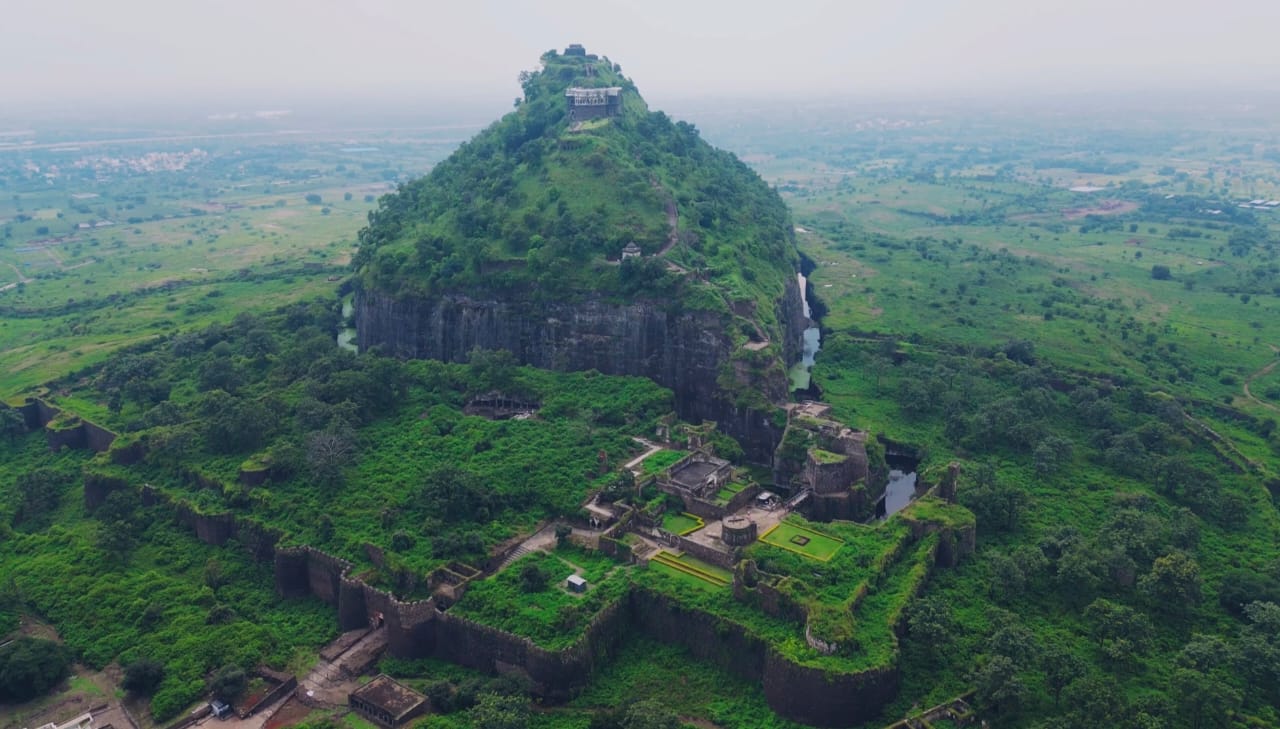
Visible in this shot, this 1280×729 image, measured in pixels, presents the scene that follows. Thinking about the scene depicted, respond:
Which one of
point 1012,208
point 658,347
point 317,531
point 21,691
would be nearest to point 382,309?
point 658,347

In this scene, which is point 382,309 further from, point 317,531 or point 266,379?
point 317,531

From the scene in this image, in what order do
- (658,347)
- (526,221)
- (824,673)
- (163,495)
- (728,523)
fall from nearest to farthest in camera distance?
(824,673)
(728,523)
(163,495)
(658,347)
(526,221)

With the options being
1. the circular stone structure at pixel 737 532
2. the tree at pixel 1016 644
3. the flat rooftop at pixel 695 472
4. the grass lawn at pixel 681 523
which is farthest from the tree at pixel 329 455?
the tree at pixel 1016 644

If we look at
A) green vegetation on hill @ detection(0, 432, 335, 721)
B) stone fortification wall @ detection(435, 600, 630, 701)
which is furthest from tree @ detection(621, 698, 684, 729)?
green vegetation on hill @ detection(0, 432, 335, 721)

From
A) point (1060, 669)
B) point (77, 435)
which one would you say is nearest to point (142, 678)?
point (77, 435)

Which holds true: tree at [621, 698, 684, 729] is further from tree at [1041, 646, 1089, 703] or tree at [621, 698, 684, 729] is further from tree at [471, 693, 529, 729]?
tree at [1041, 646, 1089, 703]
